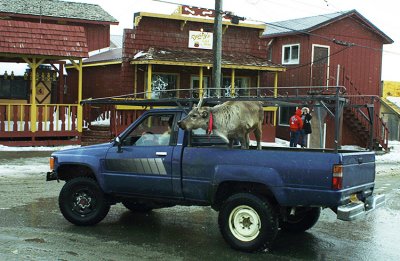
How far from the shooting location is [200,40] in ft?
75.3

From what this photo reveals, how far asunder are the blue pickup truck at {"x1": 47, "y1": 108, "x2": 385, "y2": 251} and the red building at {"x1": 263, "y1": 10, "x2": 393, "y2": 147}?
727 inches

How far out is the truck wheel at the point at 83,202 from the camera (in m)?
7.63

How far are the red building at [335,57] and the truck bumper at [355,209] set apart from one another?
18272mm

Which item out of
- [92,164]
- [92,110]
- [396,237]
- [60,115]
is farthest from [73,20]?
[396,237]

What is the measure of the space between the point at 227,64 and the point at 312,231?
1448 cm

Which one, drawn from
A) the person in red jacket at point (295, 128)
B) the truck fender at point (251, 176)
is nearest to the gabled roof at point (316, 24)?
the person in red jacket at point (295, 128)

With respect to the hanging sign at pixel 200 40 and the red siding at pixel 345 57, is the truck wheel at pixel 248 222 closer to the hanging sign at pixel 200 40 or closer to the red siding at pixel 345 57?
the hanging sign at pixel 200 40

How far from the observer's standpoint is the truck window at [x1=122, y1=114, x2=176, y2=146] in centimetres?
722

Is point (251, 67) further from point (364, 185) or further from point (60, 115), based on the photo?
point (364, 185)

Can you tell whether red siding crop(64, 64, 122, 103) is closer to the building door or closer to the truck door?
the building door

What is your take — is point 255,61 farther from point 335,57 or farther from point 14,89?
point 14,89

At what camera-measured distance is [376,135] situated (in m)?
24.2

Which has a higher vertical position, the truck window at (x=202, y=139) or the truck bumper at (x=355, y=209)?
the truck window at (x=202, y=139)

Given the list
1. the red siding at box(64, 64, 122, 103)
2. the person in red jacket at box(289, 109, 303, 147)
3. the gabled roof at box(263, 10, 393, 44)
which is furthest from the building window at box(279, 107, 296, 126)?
the red siding at box(64, 64, 122, 103)
